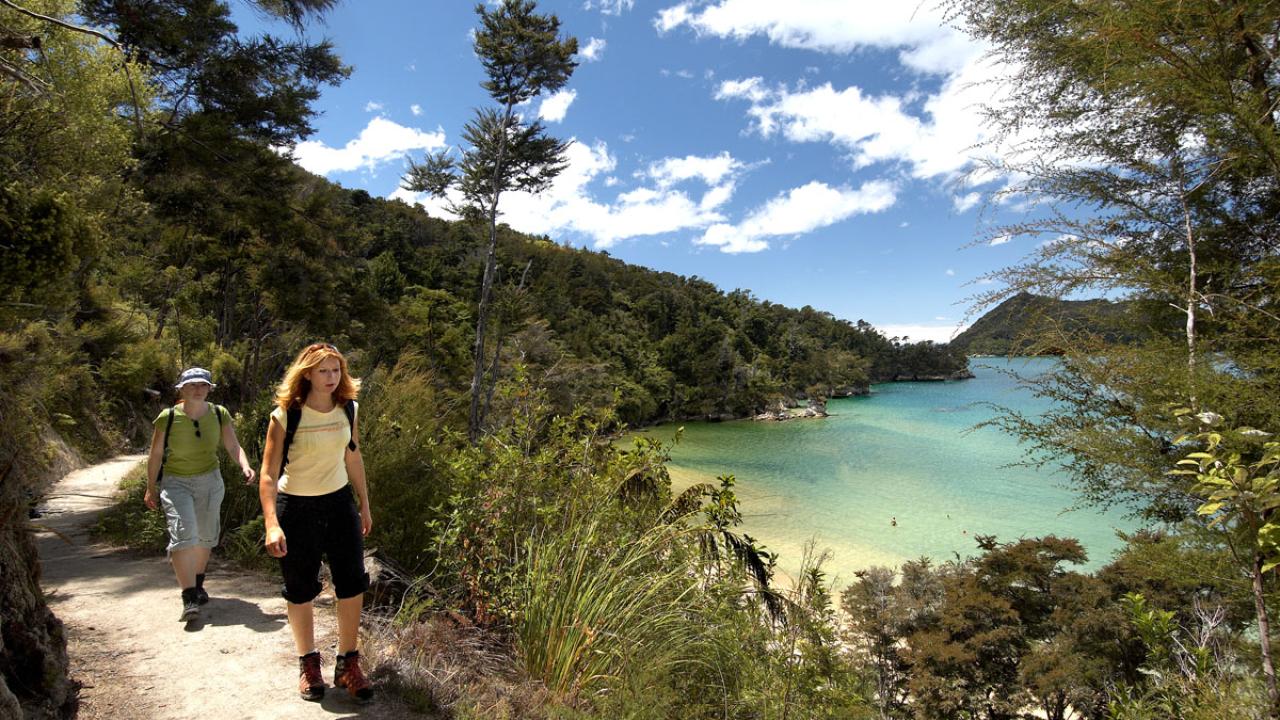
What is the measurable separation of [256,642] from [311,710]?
0.85 m

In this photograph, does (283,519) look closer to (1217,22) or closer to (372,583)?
(372,583)

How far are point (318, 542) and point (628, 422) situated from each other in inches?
80.2

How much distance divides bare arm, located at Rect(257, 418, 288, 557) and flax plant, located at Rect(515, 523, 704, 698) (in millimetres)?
1092

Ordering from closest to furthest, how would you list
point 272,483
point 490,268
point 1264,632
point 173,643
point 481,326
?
point 272,483 < point 1264,632 < point 173,643 < point 481,326 < point 490,268

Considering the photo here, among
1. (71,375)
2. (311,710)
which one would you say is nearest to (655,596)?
(311,710)

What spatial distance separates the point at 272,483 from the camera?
2.30 metres

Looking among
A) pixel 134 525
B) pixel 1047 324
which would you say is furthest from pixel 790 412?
pixel 134 525

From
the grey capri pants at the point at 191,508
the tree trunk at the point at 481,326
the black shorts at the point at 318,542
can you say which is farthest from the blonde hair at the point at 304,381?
the tree trunk at the point at 481,326

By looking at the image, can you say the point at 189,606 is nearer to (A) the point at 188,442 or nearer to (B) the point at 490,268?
(A) the point at 188,442

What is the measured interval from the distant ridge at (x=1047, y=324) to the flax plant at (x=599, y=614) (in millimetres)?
3922

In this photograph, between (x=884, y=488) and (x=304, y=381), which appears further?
(x=884, y=488)

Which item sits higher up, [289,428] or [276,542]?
[289,428]

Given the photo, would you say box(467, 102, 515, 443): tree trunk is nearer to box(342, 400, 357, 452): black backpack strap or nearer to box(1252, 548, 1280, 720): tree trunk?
box(342, 400, 357, 452): black backpack strap

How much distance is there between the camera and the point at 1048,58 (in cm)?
502
